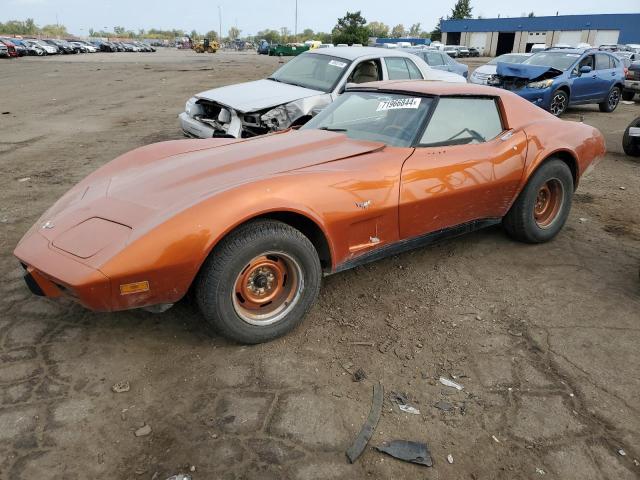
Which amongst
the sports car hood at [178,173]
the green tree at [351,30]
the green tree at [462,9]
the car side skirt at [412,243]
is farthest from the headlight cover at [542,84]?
the green tree at [462,9]

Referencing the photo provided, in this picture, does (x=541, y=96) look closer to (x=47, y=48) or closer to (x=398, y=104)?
(x=398, y=104)

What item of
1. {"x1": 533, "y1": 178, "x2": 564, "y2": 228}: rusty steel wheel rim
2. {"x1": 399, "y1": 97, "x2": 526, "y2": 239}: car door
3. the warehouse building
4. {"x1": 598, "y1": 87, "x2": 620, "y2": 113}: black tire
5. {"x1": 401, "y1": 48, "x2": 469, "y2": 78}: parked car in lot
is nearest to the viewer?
{"x1": 399, "y1": 97, "x2": 526, "y2": 239}: car door

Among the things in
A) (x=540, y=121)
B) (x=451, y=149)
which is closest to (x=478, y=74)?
(x=540, y=121)

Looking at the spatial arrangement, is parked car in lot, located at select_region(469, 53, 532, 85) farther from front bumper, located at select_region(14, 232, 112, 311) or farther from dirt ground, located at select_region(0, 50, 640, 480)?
front bumper, located at select_region(14, 232, 112, 311)

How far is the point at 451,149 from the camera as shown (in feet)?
11.4

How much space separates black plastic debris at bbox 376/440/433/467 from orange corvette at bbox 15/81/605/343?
0.96m

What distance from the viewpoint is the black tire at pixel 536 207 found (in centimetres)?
402

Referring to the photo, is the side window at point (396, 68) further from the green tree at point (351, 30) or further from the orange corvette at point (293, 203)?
the green tree at point (351, 30)

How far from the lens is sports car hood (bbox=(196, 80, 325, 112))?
6363 millimetres

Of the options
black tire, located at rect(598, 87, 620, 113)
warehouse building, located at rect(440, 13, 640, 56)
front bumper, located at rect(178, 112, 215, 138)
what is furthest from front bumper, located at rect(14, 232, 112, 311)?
warehouse building, located at rect(440, 13, 640, 56)

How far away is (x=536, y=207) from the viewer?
171 inches

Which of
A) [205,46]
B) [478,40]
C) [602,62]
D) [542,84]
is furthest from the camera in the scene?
[478,40]

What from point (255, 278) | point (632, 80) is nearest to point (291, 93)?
point (255, 278)

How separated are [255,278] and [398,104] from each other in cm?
175
